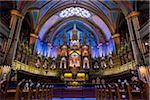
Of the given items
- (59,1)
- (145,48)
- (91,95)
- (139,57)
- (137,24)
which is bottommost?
(91,95)

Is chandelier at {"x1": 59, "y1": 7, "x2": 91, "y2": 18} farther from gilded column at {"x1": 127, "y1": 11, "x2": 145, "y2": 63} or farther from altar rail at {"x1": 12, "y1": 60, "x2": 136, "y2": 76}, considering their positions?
altar rail at {"x1": 12, "y1": 60, "x2": 136, "y2": 76}

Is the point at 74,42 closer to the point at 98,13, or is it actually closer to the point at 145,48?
the point at 98,13

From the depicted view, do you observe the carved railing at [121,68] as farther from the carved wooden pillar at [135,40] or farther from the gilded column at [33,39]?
the gilded column at [33,39]

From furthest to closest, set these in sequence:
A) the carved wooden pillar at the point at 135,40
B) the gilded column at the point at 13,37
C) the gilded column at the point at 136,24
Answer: the gilded column at the point at 136,24, the carved wooden pillar at the point at 135,40, the gilded column at the point at 13,37

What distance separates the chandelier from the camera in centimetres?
2370

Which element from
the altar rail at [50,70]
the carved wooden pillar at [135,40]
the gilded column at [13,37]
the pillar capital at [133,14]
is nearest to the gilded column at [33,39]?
the altar rail at [50,70]

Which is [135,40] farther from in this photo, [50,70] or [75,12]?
[75,12]

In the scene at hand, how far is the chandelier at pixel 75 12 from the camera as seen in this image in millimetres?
23697

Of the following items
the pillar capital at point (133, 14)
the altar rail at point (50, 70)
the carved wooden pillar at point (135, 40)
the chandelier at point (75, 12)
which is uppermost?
the chandelier at point (75, 12)

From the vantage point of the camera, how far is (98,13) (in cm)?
2108

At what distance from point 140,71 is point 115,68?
606cm

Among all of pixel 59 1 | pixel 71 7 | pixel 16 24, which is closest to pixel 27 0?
pixel 16 24

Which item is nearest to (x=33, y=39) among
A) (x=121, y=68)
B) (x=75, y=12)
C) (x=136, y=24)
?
(x=75, y=12)

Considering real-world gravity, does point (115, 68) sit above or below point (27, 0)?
below
